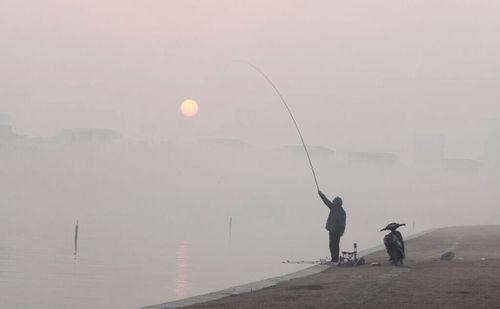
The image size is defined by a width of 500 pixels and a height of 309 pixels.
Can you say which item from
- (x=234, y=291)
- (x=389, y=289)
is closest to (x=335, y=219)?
(x=234, y=291)

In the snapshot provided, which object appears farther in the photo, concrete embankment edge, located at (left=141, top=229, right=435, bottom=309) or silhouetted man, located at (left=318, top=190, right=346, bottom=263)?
silhouetted man, located at (left=318, top=190, right=346, bottom=263)

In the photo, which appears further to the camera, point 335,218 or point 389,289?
point 335,218

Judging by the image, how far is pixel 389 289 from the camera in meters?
16.1

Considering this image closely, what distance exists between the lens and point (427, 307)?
13578mm

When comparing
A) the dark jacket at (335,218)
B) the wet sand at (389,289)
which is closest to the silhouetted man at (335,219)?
the dark jacket at (335,218)

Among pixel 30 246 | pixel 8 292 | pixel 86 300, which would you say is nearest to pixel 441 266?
pixel 86 300

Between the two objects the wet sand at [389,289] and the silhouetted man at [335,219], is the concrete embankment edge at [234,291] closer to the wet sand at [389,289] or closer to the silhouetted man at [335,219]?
the wet sand at [389,289]

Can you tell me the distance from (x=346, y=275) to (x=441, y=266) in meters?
3.20

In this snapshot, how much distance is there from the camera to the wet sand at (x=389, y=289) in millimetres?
14250

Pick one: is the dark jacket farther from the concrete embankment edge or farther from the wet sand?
the wet sand

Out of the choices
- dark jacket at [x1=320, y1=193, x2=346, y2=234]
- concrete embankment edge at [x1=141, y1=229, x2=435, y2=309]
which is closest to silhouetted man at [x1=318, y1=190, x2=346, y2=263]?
dark jacket at [x1=320, y1=193, x2=346, y2=234]

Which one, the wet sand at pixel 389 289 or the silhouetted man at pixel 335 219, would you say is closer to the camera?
the wet sand at pixel 389 289

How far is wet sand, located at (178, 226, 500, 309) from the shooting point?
1425 cm

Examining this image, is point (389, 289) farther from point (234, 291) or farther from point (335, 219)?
point (335, 219)
